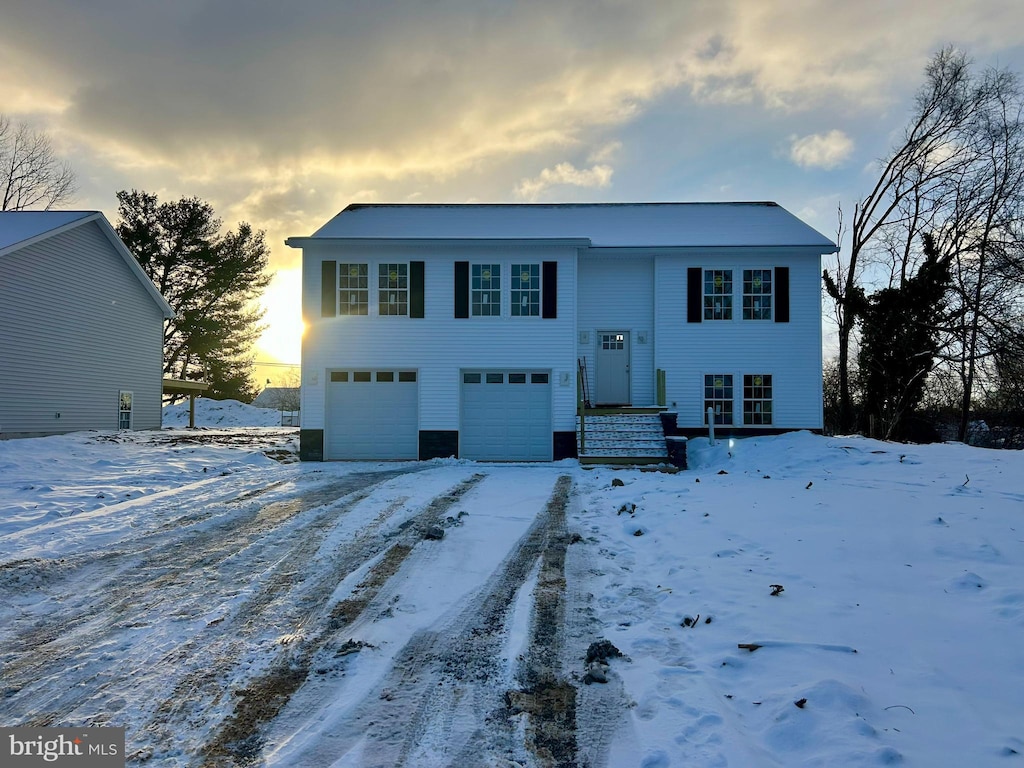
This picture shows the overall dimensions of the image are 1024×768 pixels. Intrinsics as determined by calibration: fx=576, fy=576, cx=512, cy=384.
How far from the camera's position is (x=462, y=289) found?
15.6m

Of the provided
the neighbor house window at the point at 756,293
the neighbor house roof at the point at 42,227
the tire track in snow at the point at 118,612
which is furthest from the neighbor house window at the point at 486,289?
the neighbor house roof at the point at 42,227

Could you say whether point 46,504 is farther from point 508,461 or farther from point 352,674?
point 508,461

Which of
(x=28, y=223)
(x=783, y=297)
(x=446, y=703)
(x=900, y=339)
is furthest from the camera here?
(x=900, y=339)

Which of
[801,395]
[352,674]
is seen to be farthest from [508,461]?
[352,674]

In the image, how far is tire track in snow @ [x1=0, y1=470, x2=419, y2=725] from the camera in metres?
3.19

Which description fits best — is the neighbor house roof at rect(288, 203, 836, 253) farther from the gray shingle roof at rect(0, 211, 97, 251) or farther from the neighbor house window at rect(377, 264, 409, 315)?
the gray shingle roof at rect(0, 211, 97, 251)

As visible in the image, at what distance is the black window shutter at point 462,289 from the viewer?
50.9 ft

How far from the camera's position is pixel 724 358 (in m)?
16.2

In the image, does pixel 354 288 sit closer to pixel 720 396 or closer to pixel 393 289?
pixel 393 289

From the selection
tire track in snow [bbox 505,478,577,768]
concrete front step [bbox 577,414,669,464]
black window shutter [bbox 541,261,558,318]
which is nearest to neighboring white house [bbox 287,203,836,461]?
black window shutter [bbox 541,261,558,318]

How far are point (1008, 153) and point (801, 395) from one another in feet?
38.8

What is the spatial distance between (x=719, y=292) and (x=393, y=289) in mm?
9171

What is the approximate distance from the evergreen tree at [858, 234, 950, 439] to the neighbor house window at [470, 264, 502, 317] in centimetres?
1368

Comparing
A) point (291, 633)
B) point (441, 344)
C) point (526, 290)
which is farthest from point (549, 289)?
point (291, 633)
